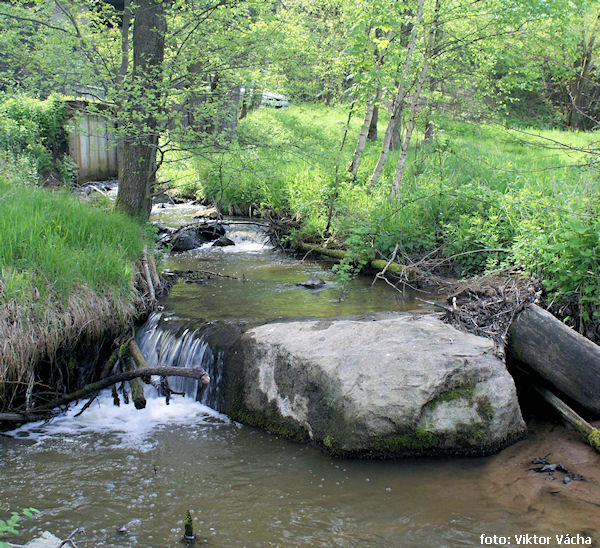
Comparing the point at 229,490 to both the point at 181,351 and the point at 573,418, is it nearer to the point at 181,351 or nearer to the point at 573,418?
the point at 181,351

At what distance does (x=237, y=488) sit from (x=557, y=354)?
10.5 feet

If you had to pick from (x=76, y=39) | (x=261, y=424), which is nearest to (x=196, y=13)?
(x=76, y=39)

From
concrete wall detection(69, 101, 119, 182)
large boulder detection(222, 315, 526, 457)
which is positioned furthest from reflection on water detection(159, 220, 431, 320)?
concrete wall detection(69, 101, 119, 182)

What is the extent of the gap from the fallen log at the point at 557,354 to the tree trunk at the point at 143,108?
543cm

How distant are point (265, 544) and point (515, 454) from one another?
2293mm

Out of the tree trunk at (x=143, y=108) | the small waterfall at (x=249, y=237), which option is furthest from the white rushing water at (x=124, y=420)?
the small waterfall at (x=249, y=237)

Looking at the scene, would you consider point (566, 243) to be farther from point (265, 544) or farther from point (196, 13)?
point (196, 13)

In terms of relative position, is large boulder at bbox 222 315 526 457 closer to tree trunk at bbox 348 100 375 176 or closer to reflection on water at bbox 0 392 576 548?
reflection on water at bbox 0 392 576 548

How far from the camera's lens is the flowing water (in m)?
3.53

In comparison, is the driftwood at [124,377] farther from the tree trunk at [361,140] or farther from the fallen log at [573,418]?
the tree trunk at [361,140]

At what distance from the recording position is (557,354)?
5.07 metres

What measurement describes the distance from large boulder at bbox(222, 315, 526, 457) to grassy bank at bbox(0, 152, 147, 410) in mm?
1569

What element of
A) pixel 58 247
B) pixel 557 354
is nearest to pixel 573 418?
pixel 557 354

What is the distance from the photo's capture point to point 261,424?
197 inches
